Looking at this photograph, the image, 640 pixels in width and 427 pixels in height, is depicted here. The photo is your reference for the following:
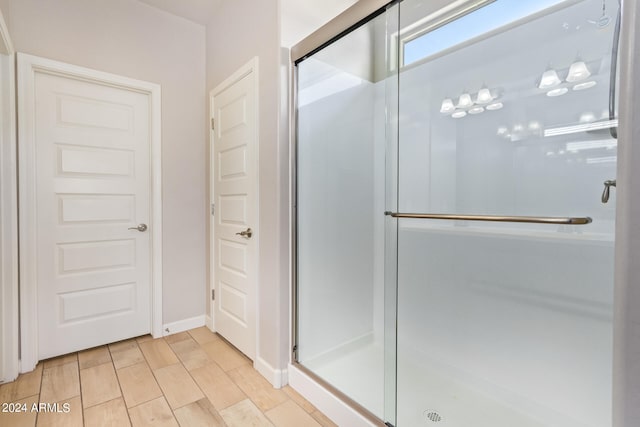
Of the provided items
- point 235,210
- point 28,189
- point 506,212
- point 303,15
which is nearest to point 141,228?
point 28,189

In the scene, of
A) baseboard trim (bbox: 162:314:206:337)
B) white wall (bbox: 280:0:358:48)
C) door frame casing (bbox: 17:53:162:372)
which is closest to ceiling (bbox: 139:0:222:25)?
door frame casing (bbox: 17:53:162:372)

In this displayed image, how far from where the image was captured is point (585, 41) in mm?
1498

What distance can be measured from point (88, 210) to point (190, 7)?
1.78 metres

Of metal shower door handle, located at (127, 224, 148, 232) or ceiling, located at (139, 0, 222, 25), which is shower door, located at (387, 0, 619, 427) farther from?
metal shower door handle, located at (127, 224, 148, 232)

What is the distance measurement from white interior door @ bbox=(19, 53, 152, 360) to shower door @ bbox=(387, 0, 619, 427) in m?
2.05

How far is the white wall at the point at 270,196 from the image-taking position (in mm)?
1843

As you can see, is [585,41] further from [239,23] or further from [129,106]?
[129,106]

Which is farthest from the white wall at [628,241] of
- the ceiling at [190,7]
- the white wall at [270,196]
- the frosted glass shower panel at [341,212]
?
the ceiling at [190,7]

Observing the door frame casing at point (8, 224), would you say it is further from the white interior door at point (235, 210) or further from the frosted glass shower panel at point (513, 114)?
the frosted glass shower panel at point (513, 114)

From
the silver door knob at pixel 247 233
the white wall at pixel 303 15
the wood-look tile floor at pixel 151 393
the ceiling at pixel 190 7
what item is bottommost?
the wood-look tile floor at pixel 151 393

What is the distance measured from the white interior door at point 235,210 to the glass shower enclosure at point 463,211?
40 centimetres

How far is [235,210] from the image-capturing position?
2.30 metres

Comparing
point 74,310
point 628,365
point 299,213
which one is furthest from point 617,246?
point 74,310

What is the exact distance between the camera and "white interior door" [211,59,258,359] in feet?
6.87
